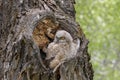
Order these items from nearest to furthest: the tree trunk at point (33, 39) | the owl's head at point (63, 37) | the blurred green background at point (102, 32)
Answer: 1. the tree trunk at point (33, 39)
2. the owl's head at point (63, 37)
3. the blurred green background at point (102, 32)

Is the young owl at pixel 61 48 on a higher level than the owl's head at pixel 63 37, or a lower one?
lower

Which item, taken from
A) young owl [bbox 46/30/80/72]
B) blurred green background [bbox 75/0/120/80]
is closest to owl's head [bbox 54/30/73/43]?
young owl [bbox 46/30/80/72]

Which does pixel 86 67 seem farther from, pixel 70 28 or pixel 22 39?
pixel 22 39

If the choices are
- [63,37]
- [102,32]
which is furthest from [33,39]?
[102,32]

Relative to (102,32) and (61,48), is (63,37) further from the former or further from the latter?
(102,32)

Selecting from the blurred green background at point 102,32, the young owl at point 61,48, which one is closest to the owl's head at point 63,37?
the young owl at point 61,48

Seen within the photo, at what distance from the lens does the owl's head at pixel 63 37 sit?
270 centimetres

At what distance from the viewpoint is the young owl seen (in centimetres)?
264

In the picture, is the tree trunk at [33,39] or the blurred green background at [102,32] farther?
the blurred green background at [102,32]

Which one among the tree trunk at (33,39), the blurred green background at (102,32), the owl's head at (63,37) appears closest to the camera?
the tree trunk at (33,39)

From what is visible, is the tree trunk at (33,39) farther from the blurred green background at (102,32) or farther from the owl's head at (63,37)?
the blurred green background at (102,32)

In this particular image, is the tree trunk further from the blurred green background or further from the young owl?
the blurred green background

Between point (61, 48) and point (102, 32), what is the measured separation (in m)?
9.41

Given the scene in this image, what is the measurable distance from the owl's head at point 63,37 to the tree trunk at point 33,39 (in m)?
0.05
